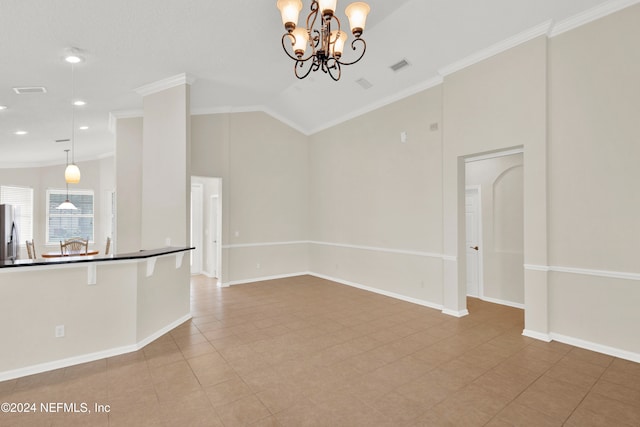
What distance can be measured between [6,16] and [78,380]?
3.48m

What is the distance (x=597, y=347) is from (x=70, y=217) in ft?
39.3

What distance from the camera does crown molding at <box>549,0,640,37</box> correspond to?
11.0 feet

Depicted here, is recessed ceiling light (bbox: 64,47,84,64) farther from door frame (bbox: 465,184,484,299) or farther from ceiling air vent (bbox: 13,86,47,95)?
door frame (bbox: 465,184,484,299)

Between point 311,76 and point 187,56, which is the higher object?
point 311,76

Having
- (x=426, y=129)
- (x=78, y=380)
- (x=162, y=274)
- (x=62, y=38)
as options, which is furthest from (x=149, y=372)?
(x=426, y=129)

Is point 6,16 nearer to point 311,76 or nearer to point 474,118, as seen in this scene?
point 311,76

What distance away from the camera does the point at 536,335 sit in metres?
3.88

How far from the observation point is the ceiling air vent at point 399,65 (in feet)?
16.2

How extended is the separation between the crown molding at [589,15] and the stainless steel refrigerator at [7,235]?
6.59 meters

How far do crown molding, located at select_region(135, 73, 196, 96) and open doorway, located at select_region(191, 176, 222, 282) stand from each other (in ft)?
9.62

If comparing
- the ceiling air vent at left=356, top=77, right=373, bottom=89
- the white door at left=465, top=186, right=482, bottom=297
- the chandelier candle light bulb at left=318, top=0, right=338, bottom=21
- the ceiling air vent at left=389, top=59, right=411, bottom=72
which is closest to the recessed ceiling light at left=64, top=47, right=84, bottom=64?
the chandelier candle light bulb at left=318, top=0, right=338, bottom=21

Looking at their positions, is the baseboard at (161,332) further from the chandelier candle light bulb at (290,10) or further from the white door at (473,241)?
the white door at (473,241)

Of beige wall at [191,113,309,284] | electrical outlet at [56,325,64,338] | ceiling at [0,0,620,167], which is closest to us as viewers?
electrical outlet at [56,325,64,338]

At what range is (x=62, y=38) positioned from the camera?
3398 mm
